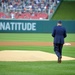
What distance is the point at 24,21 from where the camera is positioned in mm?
42594

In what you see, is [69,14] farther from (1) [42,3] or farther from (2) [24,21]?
(2) [24,21]

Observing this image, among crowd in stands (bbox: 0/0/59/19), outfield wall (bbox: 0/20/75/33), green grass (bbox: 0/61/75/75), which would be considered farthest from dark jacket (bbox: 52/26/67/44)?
crowd in stands (bbox: 0/0/59/19)

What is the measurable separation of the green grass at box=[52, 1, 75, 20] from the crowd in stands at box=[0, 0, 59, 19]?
155cm

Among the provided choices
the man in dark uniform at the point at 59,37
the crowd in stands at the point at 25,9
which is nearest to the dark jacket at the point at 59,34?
the man in dark uniform at the point at 59,37

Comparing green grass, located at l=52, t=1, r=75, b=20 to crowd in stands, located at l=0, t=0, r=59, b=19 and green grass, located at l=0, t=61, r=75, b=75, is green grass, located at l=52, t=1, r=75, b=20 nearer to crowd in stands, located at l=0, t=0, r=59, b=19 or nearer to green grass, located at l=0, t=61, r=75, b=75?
crowd in stands, located at l=0, t=0, r=59, b=19

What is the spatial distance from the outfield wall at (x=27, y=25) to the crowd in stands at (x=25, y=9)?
0.91 m

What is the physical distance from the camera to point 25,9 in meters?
43.8

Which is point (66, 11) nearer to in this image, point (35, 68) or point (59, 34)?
point (59, 34)

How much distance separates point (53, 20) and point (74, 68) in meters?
29.2

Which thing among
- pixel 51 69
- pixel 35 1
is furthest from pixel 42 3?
pixel 51 69

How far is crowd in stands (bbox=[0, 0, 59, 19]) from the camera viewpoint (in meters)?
43.0

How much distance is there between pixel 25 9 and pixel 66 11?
5846mm

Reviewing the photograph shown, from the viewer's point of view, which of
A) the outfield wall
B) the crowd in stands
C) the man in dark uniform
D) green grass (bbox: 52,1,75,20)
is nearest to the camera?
the man in dark uniform

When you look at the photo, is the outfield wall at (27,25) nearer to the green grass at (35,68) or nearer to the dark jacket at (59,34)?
the dark jacket at (59,34)
